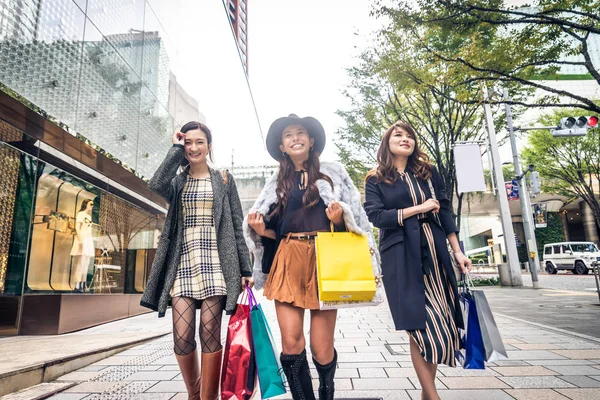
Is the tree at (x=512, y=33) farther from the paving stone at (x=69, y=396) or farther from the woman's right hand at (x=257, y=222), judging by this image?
the paving stone at (x=69, y=396)

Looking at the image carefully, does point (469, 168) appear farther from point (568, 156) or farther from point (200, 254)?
point (568, 156)

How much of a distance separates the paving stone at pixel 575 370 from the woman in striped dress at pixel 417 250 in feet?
5.76

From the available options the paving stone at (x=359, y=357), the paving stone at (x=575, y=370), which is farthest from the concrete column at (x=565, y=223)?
the paving stone at (x=359, y=357)

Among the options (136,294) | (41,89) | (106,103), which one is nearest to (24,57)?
(41,89)

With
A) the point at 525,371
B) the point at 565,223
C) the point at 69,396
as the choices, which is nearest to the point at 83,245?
the point at 69,396

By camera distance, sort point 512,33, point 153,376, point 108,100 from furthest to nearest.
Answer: point 512,33 < point 108,100 < point 153,376

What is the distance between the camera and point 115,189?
8.31 meters

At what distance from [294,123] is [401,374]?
2.42 m

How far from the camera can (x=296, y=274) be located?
2.18 meters

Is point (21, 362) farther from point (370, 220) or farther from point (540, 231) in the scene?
point (540, 231)

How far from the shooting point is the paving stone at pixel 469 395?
2.68 m

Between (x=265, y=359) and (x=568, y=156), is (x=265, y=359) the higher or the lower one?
the lower one

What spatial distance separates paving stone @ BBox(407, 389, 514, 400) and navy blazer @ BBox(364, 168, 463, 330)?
78 cm

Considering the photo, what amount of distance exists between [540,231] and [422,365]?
3958 cm
